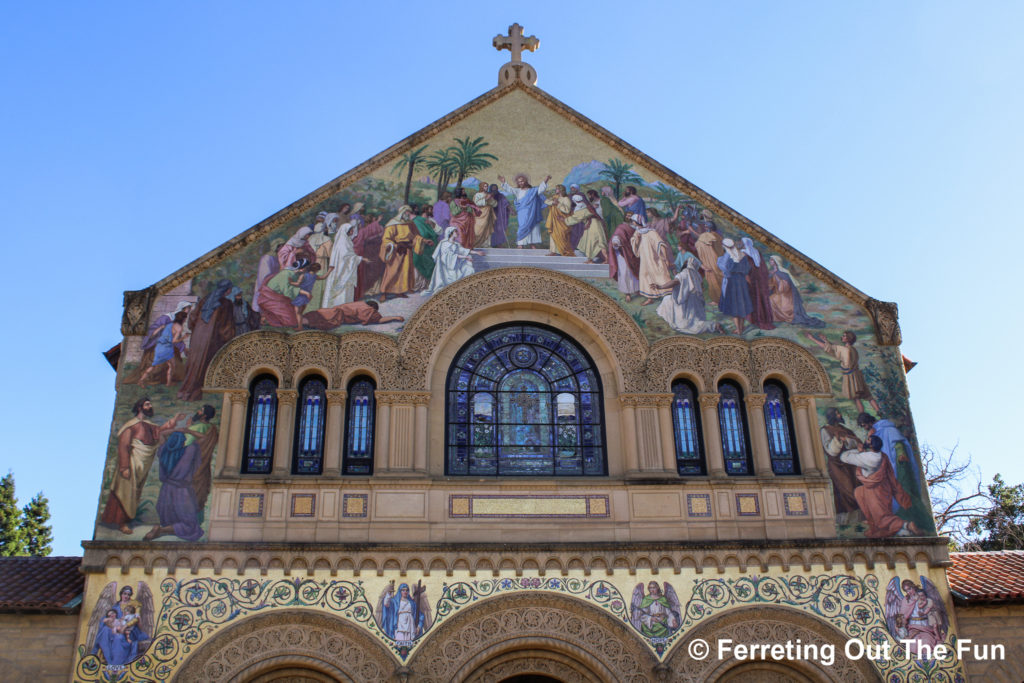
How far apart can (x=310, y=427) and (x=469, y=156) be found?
19.3 feet

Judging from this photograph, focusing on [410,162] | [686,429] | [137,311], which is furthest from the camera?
[410,162]

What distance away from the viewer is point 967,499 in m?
23.8

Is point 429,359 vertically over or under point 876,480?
over

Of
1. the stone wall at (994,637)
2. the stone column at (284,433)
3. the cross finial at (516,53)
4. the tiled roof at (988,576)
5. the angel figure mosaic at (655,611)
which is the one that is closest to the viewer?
the angel figure mosaic at (655,611)

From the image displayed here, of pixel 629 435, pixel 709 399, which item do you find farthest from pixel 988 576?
pixel 629 435

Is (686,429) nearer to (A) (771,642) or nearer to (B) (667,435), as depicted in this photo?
(B) (667,435)

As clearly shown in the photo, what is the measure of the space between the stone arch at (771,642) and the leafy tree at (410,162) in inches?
358

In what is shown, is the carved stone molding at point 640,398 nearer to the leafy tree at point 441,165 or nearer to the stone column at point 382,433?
the stone column at point 382,433

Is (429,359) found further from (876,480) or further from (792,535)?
(876,480)

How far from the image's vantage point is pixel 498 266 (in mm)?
16281

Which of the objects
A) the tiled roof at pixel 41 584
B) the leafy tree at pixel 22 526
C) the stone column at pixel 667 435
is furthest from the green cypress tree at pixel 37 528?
the stone column at pixel 667 435

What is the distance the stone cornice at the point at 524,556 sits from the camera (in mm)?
13445

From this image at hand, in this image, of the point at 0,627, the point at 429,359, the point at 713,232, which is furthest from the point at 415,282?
the point at 0,627

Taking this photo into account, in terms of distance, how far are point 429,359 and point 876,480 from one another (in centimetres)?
733
